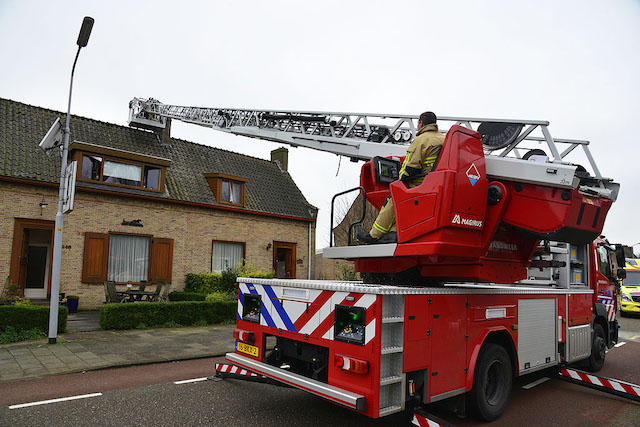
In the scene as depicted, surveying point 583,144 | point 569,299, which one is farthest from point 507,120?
point 569,299

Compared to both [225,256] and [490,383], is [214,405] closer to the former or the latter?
[490,383]

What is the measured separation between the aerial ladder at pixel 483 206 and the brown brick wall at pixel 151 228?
1201 centimetres

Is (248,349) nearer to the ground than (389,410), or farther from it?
farther from it

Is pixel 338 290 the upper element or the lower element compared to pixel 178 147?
lower

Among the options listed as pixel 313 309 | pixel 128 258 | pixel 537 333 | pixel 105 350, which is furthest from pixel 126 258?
pixel 537 333

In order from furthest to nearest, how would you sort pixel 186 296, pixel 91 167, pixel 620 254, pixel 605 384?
pixel 91 167
pixel 186 296
pixel 620 254
pixel 605 384

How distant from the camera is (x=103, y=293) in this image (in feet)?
48.7

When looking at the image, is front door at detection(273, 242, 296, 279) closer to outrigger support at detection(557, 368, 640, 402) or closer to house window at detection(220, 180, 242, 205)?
house window at detection(220, 180, 242, 205)

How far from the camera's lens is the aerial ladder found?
14.8 feet

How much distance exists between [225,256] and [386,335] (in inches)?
614

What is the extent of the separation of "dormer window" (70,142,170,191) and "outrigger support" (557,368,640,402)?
47.5 feet

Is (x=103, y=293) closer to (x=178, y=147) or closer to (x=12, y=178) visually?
(x=12, y=178)

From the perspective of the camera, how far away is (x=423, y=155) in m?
4.83

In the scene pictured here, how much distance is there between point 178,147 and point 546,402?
17835mm
